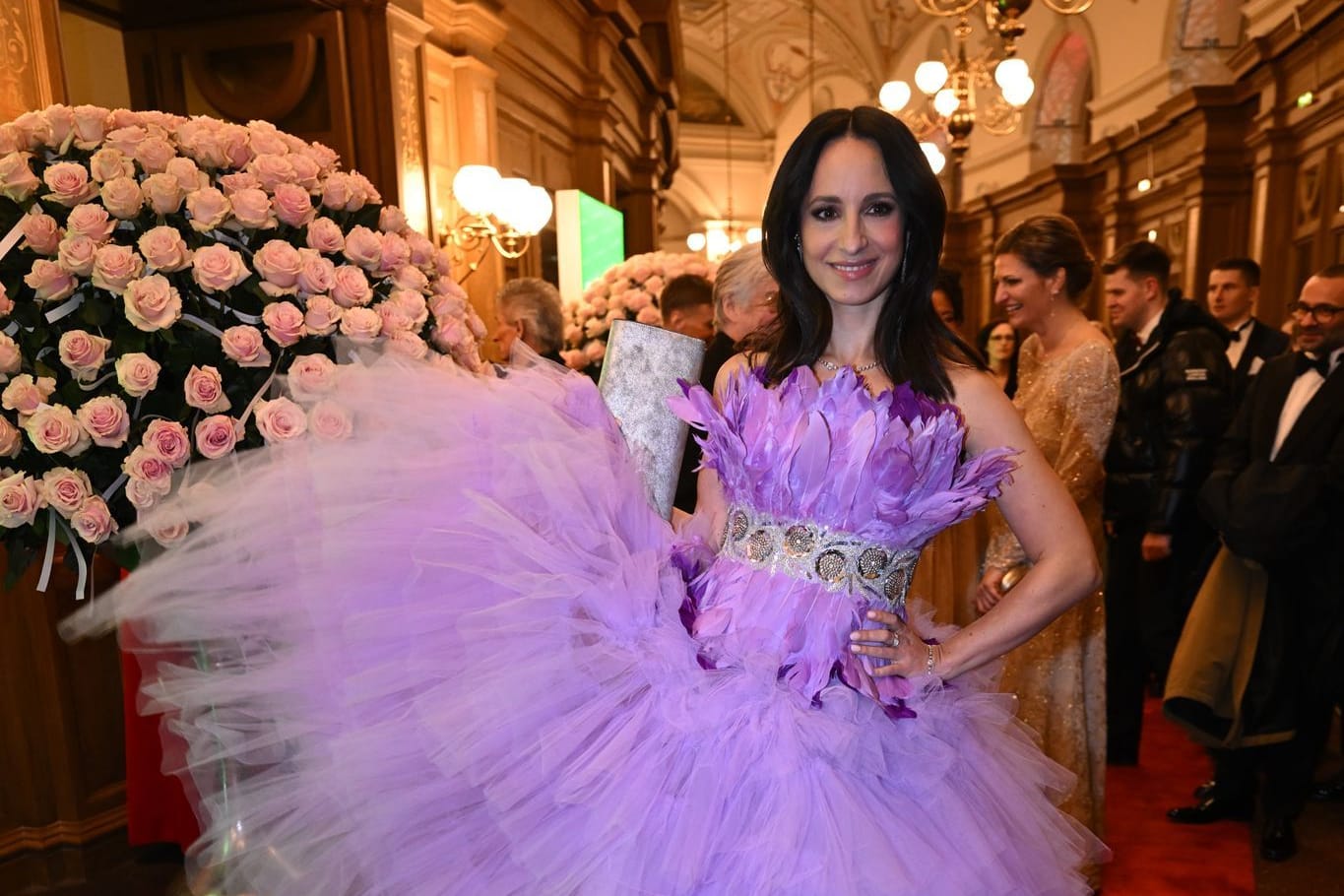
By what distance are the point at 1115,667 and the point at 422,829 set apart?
3453 mm

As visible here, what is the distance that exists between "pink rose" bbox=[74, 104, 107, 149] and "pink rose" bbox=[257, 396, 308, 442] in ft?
1.60

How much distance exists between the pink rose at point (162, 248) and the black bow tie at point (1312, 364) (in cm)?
339

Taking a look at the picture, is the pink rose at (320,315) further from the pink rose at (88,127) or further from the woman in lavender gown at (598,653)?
the pink rose at (88,127)

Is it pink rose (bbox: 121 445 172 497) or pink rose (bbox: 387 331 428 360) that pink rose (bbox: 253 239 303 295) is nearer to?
pink rose (bbox: 387 331 428 360)

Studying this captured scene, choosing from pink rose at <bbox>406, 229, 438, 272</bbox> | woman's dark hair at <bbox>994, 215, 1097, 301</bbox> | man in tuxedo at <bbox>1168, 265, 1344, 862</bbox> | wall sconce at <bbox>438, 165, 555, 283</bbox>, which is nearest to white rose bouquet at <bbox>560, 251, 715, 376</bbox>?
wall sconce at <bbox>438, 165, 555, 283</bbox>

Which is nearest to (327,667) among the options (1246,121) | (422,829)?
(422,829)

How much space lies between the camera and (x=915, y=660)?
1357mm

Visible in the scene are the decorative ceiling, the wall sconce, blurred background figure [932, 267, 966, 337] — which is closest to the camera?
blurred background figure [932, 267, 966, 337]

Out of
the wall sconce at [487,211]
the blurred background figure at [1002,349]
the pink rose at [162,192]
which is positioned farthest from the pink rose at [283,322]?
the blurred background figure at [1002,349]

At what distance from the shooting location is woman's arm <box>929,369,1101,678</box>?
1402 mm

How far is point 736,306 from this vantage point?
105 inches

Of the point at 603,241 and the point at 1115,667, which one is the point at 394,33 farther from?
the point at 1115,667

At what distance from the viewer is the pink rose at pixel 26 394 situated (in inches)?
48.5

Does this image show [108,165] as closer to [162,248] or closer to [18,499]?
[162,248]
